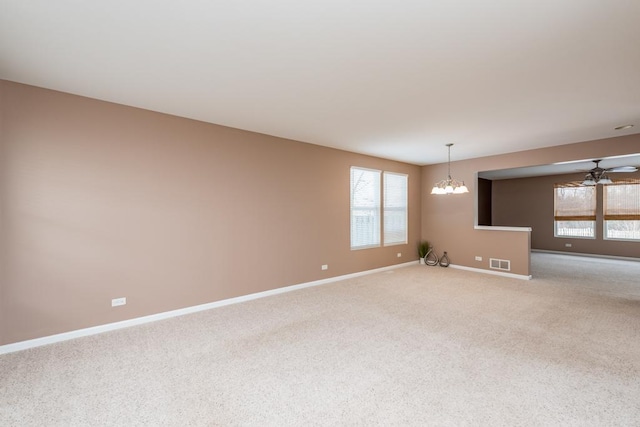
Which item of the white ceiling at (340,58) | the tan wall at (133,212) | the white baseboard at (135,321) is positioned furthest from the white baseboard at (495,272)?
the tan wall at (133,212)

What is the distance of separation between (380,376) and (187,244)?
290cm

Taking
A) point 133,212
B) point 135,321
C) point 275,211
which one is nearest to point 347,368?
point 135,321

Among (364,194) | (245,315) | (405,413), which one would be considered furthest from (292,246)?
(405,413)

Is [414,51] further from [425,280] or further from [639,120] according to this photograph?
[425,280]

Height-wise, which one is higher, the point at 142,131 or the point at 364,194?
the point at 142,131

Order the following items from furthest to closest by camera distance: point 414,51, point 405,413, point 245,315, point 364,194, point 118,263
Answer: point 364,194
point 245,315
point 118,263
point 414,51
point 405,413

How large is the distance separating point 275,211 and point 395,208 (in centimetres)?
329

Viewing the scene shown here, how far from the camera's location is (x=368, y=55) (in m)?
2.33

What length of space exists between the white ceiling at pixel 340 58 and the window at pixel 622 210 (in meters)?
5.60

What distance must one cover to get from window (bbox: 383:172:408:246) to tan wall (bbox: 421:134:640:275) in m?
0.76

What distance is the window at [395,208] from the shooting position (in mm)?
6555

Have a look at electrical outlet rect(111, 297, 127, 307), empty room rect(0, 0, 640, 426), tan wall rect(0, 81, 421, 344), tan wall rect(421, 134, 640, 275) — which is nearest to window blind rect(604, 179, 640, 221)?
empty room rect(0, 0, 640, 426)

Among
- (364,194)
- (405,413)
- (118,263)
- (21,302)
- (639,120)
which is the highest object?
(639,120)

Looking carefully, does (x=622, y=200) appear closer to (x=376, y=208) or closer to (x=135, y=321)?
(x=376, y=208)
